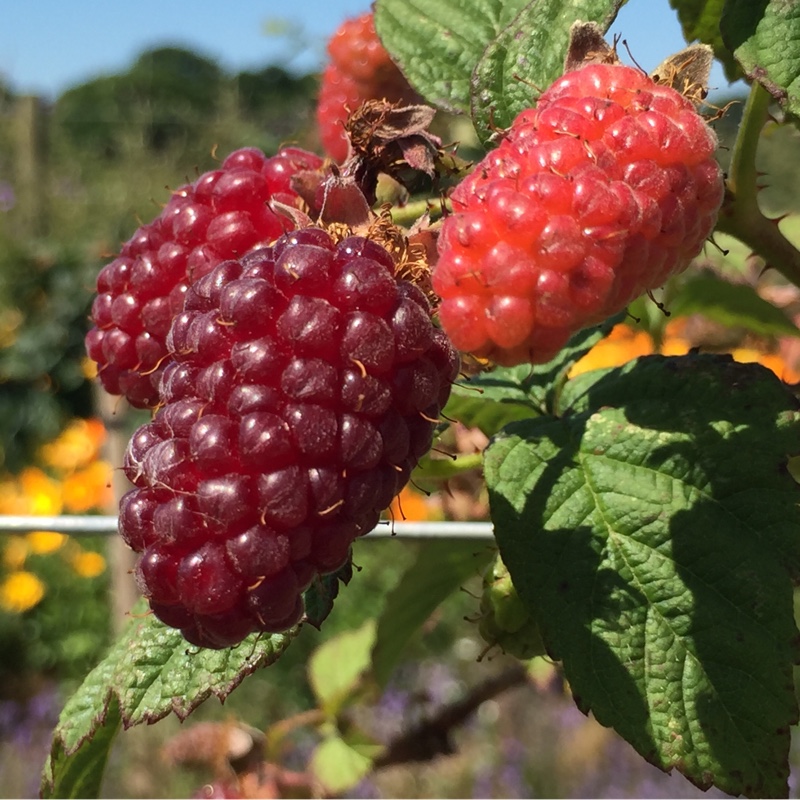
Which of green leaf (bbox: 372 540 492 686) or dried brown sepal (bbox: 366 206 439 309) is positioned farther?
green leaf (bbox: 372 540 492 686)

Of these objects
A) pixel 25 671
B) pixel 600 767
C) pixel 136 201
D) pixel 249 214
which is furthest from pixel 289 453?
pixel 136 201

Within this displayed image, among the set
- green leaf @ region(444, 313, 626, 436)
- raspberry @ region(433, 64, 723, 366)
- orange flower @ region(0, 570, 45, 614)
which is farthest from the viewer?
orange flower @ region(0, 570, 45, 614)

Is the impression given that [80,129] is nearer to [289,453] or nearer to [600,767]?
[600,767]

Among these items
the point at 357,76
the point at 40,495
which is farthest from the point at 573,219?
the point at 40,495

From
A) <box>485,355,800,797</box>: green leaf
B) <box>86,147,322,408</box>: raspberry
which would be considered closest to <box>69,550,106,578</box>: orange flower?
<box>86,147,322,408</box>: raspberry

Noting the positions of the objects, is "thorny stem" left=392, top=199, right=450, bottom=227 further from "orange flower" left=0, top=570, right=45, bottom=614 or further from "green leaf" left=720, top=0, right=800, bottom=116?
"orange flower" left=0, top=570, right=45, bottom=614

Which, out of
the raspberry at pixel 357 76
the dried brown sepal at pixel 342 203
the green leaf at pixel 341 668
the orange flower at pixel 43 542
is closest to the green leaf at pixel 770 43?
the dried brown sepal at pixel 342 203

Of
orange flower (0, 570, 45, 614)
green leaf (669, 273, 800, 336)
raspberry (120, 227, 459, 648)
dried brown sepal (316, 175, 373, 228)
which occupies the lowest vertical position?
orange flower (0, 570, 45, 614)
